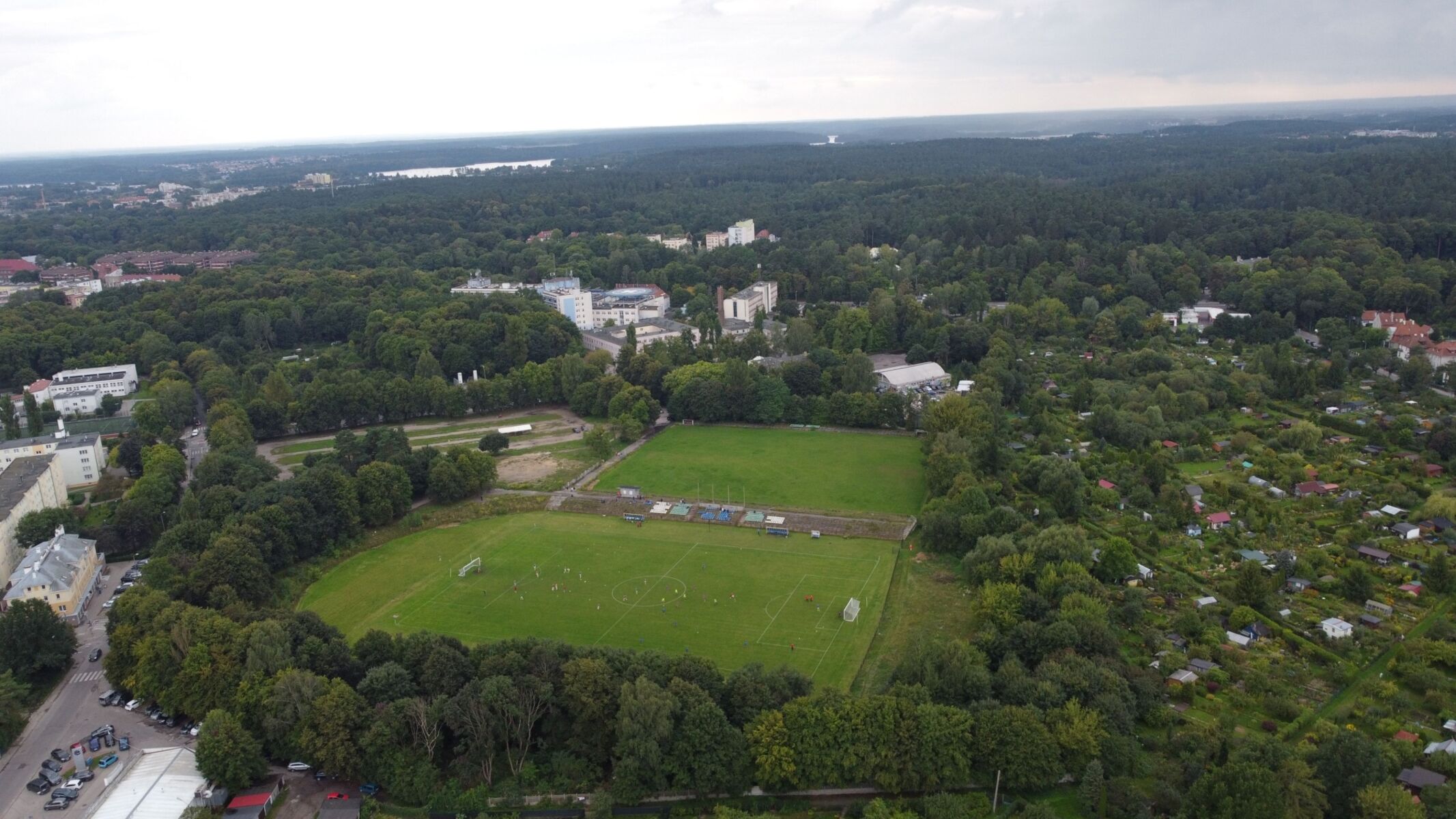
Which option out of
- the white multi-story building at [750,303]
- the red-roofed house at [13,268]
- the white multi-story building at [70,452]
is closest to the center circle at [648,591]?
the white multi-story building at [70,452]

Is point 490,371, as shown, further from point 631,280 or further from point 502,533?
point 631,280

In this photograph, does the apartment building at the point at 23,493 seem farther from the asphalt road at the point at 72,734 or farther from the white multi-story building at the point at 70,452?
the asphalt road at the point at 72,734

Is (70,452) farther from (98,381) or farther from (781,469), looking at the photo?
(781,469)

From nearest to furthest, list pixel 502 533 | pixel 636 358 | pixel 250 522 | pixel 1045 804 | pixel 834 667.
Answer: pixel 1045 804, pixel 834 667, pixel 250 522, pixel 502 533, pixel 636 358

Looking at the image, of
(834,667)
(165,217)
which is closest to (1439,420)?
(834,667)

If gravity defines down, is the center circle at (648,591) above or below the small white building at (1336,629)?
below

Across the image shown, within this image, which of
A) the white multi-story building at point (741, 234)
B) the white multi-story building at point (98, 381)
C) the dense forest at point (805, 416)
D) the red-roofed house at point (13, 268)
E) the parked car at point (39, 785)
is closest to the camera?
the dense forest at point (805, 416)
